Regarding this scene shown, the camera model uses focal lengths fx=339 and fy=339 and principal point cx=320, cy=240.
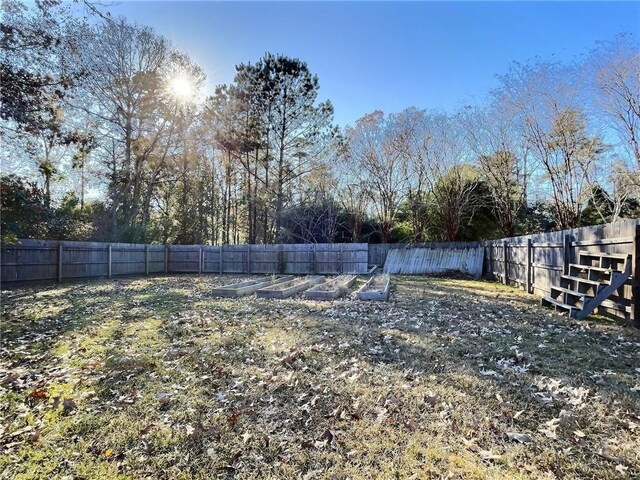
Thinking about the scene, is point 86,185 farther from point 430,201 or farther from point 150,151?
A: point 430,201

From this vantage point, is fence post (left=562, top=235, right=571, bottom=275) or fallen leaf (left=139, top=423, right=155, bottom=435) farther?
fence post (left=562, top=235, right=571, bottom=275)

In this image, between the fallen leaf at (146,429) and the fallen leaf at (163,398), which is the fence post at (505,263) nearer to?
the fallen leaf at (163,398)

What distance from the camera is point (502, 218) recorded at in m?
13.5

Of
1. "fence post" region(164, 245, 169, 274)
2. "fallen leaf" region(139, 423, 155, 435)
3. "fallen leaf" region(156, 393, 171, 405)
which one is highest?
"fence post" region(164, 245, 169, 274)

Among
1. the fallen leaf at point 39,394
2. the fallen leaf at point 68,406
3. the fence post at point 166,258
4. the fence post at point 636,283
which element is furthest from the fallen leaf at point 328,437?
the fence post at point 166,258

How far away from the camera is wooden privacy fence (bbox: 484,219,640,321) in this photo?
4.55m

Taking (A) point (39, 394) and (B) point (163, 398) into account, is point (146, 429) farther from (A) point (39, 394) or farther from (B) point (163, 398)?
(A) point (39, 394)

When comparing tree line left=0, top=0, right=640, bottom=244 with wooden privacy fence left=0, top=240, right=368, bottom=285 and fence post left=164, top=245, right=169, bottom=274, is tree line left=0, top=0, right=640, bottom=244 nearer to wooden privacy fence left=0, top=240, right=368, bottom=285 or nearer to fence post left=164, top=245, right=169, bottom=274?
wooden privacy fence left=0, top=240, right=368, bottom=285

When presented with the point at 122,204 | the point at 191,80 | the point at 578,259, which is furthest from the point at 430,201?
the point at 122,204

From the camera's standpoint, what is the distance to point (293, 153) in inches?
665

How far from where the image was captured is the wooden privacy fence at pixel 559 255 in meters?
4.55

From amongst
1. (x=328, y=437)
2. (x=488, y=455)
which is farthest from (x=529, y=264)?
(x=328, y=437)

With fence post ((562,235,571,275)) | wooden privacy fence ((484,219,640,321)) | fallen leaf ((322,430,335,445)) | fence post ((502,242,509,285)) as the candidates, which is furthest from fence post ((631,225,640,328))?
fence post ((502,242,509,285))

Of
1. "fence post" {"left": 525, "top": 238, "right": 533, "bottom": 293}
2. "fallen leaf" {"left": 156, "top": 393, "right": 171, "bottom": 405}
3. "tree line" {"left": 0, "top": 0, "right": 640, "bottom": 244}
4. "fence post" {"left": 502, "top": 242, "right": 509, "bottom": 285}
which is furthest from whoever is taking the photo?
"fence post" {"left": 502, "top": 242, "right": 509, "bottom": 285}
